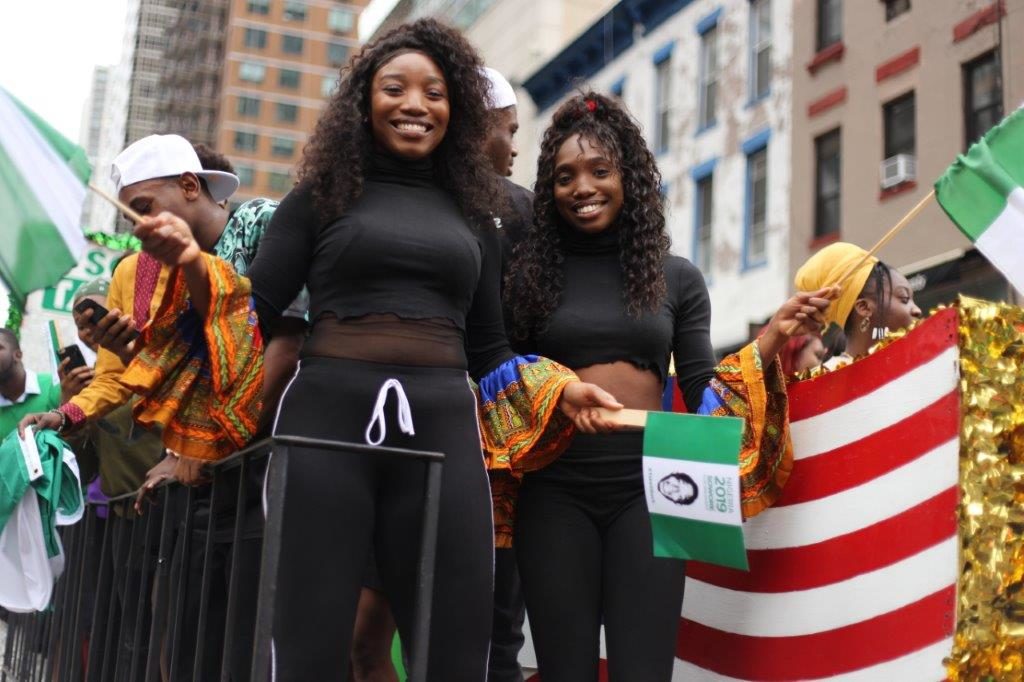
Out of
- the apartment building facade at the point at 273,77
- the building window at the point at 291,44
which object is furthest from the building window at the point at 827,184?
the building window at the point at 291,44

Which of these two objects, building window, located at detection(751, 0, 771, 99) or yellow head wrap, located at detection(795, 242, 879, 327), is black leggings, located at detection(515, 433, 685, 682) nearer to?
yellow head wrap, located at detection(795, 242, 879, 327)

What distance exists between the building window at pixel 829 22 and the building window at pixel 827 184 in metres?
1.43

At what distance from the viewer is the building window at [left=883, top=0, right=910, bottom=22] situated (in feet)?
58.8

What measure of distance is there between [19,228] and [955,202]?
2.44m

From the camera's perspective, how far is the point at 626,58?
25141 millimetres

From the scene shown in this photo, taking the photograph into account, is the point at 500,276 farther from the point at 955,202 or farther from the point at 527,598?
the point at 955,202

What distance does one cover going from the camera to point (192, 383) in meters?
3.37

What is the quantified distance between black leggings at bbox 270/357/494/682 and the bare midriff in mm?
505

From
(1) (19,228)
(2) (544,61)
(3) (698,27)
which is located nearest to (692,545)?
(1) (19,228)

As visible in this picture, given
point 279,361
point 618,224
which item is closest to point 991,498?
point 618,224

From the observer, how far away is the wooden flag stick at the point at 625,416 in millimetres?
3285

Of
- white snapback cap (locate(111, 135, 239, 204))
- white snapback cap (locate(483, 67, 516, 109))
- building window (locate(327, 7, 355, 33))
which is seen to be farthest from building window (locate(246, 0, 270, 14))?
white snapback cap (locate(111, 135, 239, 204))

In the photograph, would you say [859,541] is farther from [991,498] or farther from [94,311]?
[94,311]

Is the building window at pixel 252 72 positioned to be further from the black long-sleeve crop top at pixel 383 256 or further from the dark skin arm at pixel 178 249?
the dark skin arm at pixel 178 249
